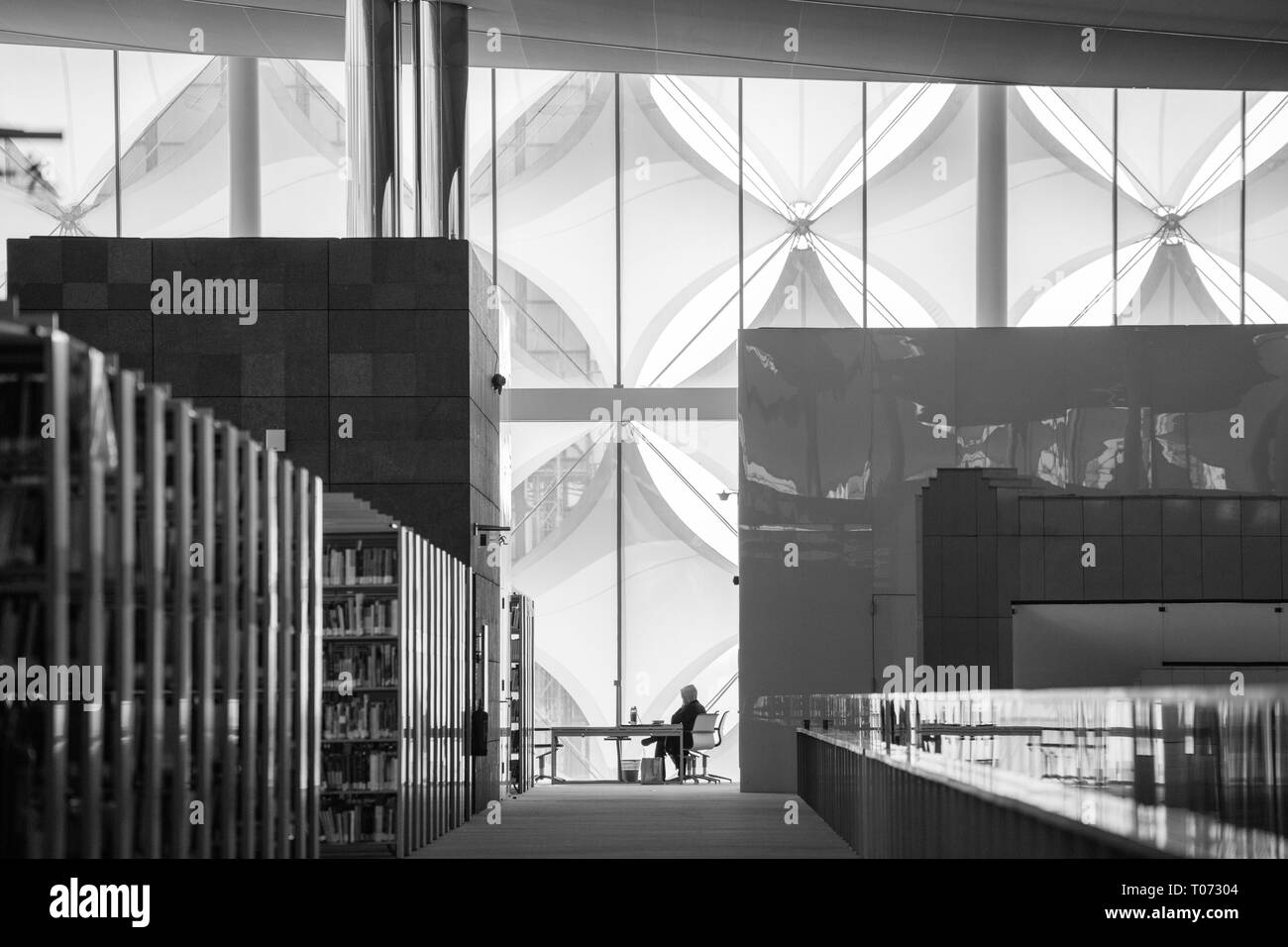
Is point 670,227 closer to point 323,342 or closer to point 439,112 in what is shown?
point 439,112

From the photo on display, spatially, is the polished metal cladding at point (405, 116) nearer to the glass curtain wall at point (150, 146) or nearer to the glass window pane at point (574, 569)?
the glass curtain wall at point (150, 146)

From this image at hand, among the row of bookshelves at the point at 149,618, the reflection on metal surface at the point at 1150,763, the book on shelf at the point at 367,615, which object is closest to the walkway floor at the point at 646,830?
the book on shelf at the point at 367,615

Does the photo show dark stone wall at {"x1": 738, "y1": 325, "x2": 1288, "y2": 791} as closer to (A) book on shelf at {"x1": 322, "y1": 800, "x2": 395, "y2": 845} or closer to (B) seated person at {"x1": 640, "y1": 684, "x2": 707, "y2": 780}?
(B) seated person at {"x1": 640, "y1": 684, "x2": 707, "y2": 780}

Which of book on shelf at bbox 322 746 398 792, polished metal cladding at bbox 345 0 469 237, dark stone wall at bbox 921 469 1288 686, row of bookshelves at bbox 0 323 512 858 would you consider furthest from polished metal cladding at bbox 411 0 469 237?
row of bookshelves at bbox 0 323 512 858

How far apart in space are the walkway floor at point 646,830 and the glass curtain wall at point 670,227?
7.42 meters

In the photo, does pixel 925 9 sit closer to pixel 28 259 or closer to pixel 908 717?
pixel 28 259

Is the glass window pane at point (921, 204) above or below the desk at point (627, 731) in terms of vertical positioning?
above

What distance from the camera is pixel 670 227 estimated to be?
25.2 metres

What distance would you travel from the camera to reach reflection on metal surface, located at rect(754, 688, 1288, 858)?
384 centimetres

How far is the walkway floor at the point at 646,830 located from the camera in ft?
33.6

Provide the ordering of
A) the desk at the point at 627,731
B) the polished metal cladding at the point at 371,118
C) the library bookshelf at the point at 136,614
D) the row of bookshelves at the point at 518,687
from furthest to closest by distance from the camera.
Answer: the desk at the point at 627,731 < the row of bookshelves at the point at 518,687 < the polished metal cladding at the point at 371,118 < the library bookshelf at the point at 136,614

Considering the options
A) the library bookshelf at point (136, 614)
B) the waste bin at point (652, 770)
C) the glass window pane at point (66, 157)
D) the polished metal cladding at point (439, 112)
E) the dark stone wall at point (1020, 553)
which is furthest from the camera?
the glass window pane at point (66, 157)

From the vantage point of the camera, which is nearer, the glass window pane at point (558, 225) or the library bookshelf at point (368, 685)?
the library bookshelf at point (368, 685)

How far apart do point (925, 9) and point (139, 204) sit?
12328mm
